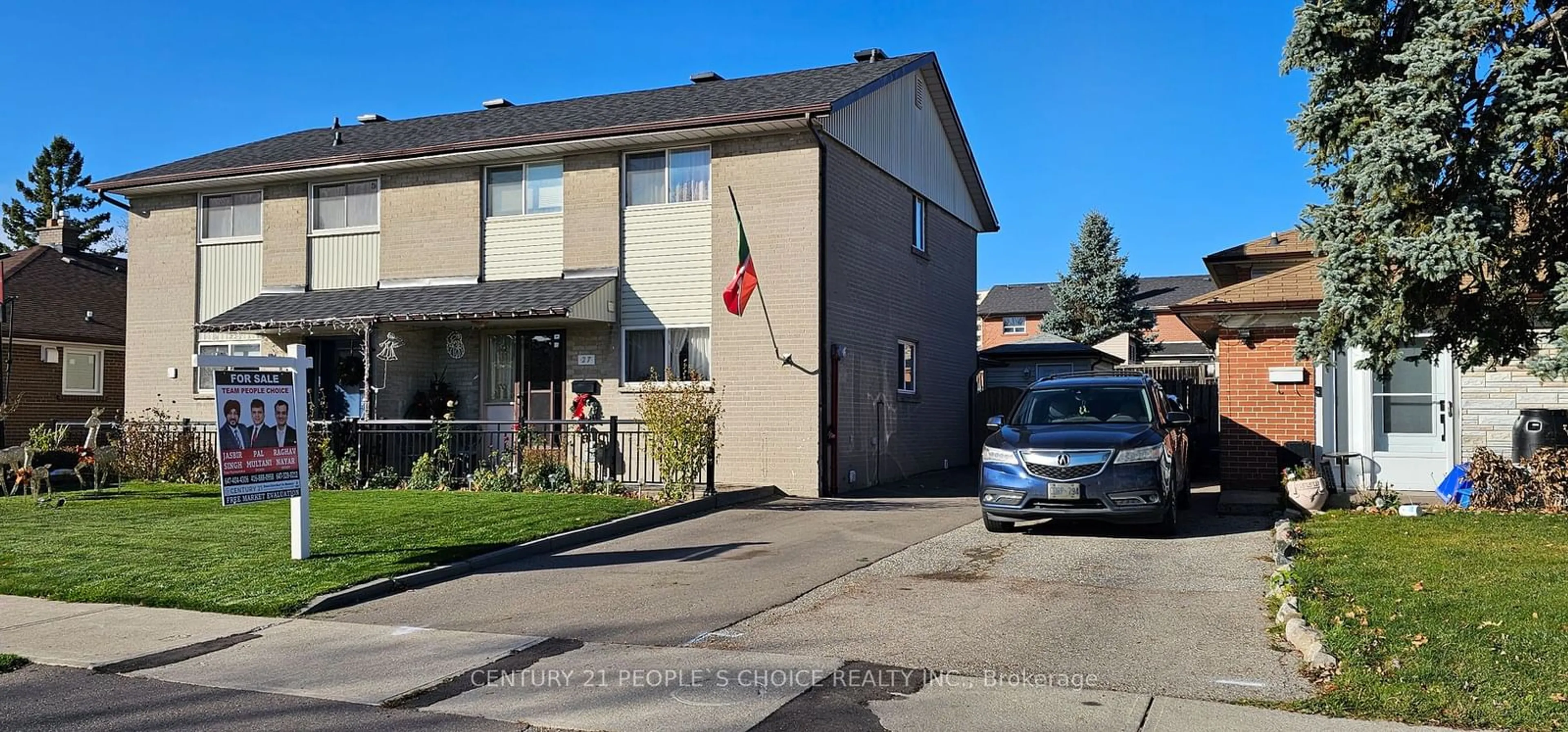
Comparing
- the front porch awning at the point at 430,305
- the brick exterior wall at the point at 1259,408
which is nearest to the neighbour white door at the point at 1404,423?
the brick exterior wall at the point at 1259,408

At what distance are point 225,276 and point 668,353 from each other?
9.27 metres

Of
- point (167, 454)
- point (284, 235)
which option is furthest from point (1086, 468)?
point (284, 235)

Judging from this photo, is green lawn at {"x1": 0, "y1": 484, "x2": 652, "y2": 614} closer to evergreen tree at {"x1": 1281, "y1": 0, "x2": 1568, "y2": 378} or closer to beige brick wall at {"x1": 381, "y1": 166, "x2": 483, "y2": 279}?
beige brick wall at {"x1": 381, "y1": 166, "x2": 483, "y2": 279}

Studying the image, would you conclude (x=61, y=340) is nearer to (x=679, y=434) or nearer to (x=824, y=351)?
(x=679, y=434)

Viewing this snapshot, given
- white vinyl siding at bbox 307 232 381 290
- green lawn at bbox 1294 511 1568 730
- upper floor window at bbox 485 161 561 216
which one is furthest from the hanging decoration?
green lawn at bbox 1294 511 1568 730

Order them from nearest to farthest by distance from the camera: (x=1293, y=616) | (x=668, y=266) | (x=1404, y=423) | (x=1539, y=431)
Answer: (x=1293, y=616)
(x=1539, y=431)
(x=1404, y=423)
(x=668, y=266)

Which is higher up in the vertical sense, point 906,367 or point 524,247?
point 524,247

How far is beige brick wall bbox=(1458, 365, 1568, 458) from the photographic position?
13.1 m

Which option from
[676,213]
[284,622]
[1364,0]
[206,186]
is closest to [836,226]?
[676,213]

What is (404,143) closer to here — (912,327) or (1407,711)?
(912,327)

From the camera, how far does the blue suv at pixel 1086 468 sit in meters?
10.6

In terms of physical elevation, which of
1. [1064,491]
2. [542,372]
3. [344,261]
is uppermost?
[344,261]

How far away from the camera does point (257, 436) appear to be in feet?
31.9

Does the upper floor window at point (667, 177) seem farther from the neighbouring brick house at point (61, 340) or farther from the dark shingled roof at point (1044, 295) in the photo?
the dark shingled roof at point (1044, 295)
